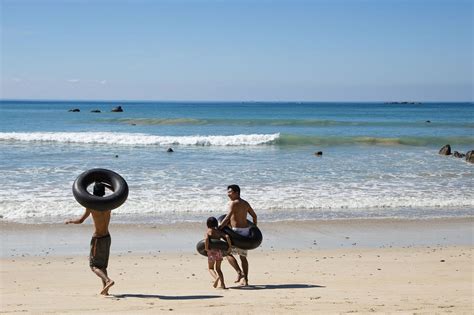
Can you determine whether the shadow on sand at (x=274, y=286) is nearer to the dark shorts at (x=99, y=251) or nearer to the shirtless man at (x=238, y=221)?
the shirtless man at (x=238, y=221)

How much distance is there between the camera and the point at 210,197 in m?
16.4

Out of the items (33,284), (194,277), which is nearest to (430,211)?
(194,277)

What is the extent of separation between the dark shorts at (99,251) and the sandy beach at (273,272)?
36 centimetres

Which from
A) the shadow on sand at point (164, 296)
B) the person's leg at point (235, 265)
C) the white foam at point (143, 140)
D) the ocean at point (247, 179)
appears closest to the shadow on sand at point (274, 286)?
the person's leg at point (235, 265)

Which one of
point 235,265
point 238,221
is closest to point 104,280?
point 235,265

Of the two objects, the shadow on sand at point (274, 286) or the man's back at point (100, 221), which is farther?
the shadow on sand at point (274, 286)

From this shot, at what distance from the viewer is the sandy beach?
7.34m

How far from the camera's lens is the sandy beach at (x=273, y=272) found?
7.34 meters

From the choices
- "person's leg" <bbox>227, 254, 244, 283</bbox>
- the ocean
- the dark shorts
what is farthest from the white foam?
the dark shorts

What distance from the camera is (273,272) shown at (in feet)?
31.7

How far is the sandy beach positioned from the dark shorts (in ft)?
1.20

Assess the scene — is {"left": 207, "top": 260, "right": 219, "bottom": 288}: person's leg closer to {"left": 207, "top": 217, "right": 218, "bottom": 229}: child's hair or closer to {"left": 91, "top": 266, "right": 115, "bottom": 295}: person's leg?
{"left": 207, "top": 217, "right": 218, "bottom": 229}: child's hair

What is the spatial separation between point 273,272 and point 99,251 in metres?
2.71

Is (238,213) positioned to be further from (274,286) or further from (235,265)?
(274,286)
